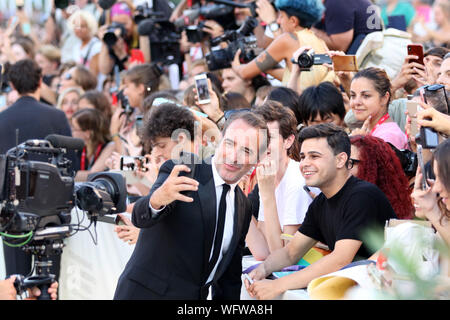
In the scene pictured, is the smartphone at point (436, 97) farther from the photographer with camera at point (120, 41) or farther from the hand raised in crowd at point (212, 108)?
the photographer with camera at point (120, 41)

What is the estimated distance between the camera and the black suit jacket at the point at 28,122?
6.40m

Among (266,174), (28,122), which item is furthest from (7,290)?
(28,122)

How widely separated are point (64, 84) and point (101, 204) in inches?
207

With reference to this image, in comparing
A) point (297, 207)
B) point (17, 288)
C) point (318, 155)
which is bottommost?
point (17, 288)

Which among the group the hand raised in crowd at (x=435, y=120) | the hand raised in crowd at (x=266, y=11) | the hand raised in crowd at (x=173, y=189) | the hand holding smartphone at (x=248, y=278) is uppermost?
the hand raised in crowd at (x=266, y=11)

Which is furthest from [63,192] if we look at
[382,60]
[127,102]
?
[127,102]

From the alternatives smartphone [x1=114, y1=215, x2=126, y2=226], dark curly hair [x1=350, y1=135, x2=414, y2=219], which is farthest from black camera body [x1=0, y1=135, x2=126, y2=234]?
dark curly hair [x1=350, y1=135, x2=414, y2=219]

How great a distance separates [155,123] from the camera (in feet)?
15.6

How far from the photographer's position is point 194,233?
3.38 metres

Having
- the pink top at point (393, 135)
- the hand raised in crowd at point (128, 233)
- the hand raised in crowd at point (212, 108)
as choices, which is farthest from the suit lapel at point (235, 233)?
the hand raised in crowd at point (212, 108)

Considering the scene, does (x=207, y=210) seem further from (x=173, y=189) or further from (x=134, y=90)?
(x=134, y=90)

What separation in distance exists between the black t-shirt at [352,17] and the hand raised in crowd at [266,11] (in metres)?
0.61

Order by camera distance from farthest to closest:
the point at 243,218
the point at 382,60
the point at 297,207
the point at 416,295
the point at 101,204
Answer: the point at 382,60
the point at 297,207
the point at 101,204
the point at 243,218
the point at 416,295

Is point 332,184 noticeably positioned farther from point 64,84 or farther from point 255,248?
point 64,84
